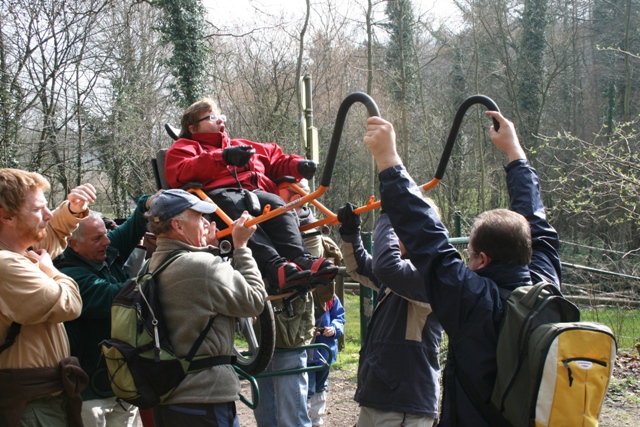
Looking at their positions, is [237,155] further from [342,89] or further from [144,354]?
[342,89]

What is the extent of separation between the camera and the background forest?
1344 centimetres

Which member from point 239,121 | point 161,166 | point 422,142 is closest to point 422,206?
point 161,166

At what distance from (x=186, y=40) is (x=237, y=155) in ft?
36.8

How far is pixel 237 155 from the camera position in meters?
3.52

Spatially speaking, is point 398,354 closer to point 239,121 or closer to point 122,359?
point 122,359

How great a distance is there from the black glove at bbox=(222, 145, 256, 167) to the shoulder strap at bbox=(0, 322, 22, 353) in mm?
1409

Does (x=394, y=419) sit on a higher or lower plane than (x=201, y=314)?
lower

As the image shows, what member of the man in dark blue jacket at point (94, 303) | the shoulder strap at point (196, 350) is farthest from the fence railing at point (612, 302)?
the shoulder strap at point (196, 350)

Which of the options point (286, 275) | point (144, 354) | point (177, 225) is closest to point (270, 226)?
point (286, 275)

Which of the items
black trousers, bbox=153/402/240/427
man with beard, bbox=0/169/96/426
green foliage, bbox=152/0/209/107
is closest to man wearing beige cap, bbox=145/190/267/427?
black trousers, bbox=153/402/240/427

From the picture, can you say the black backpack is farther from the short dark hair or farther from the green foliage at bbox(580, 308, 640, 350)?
the green foliage at bbox(580, 308, 640, 350)

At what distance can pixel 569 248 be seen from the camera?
59.4ft

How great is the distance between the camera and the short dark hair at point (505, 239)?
88.7 inches

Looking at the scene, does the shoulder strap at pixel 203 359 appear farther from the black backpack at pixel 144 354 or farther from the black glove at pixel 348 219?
the black glove at pixel 348 219
